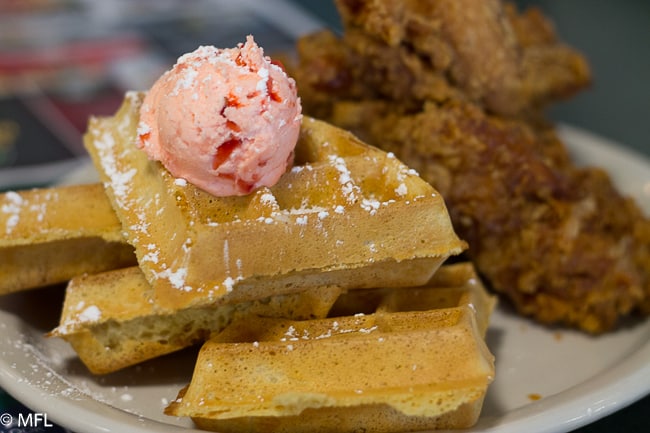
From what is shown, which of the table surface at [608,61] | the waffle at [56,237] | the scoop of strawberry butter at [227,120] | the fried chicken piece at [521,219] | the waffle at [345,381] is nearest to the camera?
the waffle at [345,381]

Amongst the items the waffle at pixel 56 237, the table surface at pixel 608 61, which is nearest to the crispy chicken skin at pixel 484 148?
the waffle at pixel 56 237

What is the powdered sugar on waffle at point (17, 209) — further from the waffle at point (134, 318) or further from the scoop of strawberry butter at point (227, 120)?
the scoop of strawberry butter at point (227, 120)

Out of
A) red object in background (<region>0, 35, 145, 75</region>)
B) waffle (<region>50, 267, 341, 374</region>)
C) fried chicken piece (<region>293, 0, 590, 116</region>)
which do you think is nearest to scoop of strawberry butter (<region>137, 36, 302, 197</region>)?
waffle (<region>50, 267, 341, 374</region>)

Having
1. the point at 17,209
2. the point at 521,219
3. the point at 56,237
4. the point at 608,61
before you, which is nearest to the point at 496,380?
the point at 521,219

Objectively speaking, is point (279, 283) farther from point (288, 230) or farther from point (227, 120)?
point (227, 120)

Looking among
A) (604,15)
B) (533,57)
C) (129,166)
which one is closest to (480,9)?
(533,57)

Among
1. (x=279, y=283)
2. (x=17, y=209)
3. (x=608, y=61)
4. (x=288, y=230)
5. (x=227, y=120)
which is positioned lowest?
(x=608, y=61)
